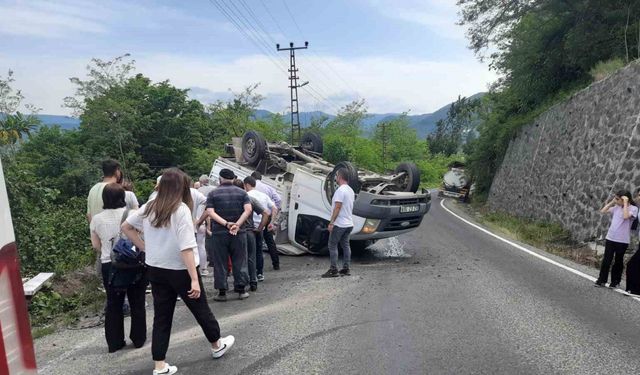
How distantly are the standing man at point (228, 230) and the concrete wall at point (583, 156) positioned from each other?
901cm

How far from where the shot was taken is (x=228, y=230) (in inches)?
276

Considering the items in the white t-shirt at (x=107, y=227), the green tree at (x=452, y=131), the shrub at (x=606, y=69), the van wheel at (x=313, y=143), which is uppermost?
the shrub at (x=606, y=69)

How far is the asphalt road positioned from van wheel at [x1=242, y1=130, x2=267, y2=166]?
4026 mm

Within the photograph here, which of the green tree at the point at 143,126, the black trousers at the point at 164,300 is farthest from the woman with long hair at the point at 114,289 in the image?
the green tree at the point at 143,126

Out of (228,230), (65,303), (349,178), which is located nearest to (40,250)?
(65,303)

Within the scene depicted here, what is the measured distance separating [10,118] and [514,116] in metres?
23.2

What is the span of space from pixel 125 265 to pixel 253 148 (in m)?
7.16

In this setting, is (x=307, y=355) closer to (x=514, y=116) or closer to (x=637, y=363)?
(x=637, y=363)

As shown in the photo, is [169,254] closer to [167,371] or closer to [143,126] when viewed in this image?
[167,371]

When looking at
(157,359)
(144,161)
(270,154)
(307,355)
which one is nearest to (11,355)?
(157,359)

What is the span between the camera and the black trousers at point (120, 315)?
5109 millimetres

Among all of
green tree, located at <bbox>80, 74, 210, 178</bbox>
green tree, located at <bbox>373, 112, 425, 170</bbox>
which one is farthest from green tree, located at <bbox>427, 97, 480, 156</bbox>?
green tree, located at <bbox>80, 74, 210, 178</bbox>

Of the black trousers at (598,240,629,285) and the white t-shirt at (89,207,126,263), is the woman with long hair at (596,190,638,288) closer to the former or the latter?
the black trousers at (598,240,629,285)

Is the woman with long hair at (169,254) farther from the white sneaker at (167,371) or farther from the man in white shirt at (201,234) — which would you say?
the man in white shirt at (201,234)
